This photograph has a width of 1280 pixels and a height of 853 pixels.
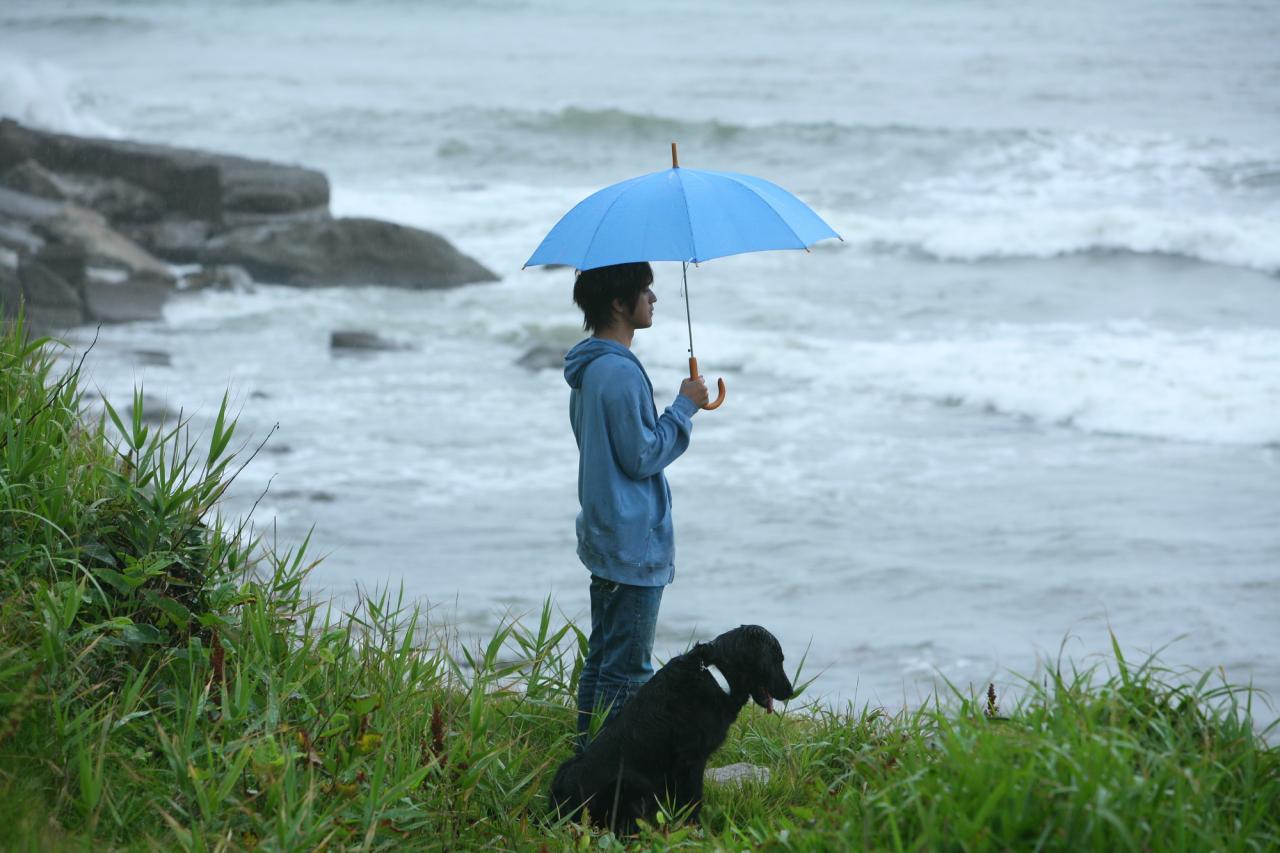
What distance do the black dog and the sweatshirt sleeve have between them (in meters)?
0.55

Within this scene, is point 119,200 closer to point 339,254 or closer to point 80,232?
point 80,232

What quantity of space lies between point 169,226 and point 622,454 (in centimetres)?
1459

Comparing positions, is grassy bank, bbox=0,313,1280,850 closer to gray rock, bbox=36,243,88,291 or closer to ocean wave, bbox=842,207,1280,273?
gray rock, bbox=36,243,88,291

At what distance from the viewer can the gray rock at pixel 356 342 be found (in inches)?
520

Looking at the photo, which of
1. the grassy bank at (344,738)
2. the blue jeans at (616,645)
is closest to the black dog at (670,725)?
the grassy bank at (344,738)

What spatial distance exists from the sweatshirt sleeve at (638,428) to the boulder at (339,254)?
41.5 feet

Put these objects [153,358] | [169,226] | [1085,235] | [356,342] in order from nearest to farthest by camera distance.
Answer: [153,358] < [356,342] < [169,226] < [1085,235]

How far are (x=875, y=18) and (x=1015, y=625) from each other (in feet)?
115

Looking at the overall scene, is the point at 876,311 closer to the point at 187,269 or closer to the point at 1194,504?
the point at 1194,504

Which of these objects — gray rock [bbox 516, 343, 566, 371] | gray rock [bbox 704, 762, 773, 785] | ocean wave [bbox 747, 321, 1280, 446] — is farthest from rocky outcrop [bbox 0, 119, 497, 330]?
gray rock [bbox 704, 762, 773, 785]

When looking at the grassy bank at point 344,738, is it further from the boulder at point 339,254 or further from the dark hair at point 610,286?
the boulder at point 339,254

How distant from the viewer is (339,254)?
16.0 metres

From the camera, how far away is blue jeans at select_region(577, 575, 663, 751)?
3.86m

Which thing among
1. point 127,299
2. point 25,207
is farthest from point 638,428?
point 25,207
